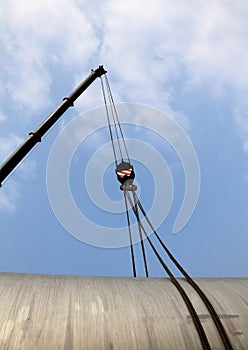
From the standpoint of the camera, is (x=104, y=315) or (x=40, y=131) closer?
(x=104, y=315)

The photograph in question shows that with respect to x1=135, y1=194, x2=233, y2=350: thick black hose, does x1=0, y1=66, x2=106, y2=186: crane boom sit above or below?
above

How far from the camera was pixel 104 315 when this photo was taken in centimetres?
362

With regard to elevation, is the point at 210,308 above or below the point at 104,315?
above

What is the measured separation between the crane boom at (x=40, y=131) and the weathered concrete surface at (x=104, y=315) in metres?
5.88

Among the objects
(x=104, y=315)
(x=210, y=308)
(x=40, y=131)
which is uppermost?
(x=40, y=131)

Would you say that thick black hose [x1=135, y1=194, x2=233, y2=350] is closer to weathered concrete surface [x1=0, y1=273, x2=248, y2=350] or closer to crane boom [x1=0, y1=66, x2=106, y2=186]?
weathered concrete surface [x1=0, y1=273, x2=248, y2=350]

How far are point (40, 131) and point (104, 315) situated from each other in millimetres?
8145

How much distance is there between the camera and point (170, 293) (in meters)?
4.19

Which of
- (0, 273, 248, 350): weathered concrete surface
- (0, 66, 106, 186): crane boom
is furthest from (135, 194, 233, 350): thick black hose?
(0, 66, 106, 186): crane boom

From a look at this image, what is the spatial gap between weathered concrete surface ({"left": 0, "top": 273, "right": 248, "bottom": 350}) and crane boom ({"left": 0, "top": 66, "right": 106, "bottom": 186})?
588 cm

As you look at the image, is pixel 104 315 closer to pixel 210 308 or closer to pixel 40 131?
pixel 210 308

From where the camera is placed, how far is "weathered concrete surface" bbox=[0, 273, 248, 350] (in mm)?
3291

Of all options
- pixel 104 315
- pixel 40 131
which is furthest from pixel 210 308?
pixel 40 131

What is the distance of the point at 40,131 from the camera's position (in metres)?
10.8
